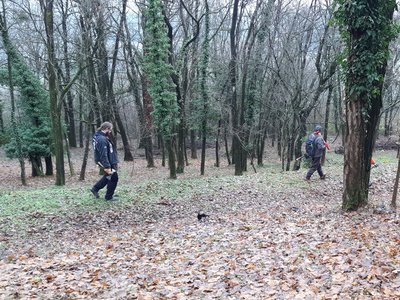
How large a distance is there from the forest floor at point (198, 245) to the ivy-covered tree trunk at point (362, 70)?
4.59 feet

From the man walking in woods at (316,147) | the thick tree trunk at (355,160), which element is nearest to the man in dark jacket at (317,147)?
the man walking in woods at (316,147)

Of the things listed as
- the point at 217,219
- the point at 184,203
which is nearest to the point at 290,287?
the point at 217,219

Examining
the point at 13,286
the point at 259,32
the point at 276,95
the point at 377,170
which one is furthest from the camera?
the point at 276,95

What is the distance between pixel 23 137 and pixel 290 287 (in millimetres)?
18751

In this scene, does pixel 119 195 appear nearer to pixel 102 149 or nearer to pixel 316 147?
pixel 102 149

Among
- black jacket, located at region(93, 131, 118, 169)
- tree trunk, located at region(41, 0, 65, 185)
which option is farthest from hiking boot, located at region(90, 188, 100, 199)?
tree trunk, located at region(41, 0, 65, 185)

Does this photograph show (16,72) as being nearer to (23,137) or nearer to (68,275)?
(23,137)

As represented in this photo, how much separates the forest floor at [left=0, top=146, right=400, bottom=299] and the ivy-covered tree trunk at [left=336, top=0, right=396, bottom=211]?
1400mm

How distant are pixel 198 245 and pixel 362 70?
5.21 meters

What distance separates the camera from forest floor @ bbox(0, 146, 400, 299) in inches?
208

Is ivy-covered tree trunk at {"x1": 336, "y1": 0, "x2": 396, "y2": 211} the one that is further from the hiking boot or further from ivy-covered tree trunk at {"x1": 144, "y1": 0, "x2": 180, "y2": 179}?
ivy-covered tree trunk at {"x1": 144, "y1": 0, "x2": 180, "y2": 179}

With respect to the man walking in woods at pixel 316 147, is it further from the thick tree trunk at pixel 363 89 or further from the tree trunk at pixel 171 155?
the tree trunk at pixel 171 155

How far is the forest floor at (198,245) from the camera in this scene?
528 centimetres

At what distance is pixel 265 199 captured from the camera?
12.4m
